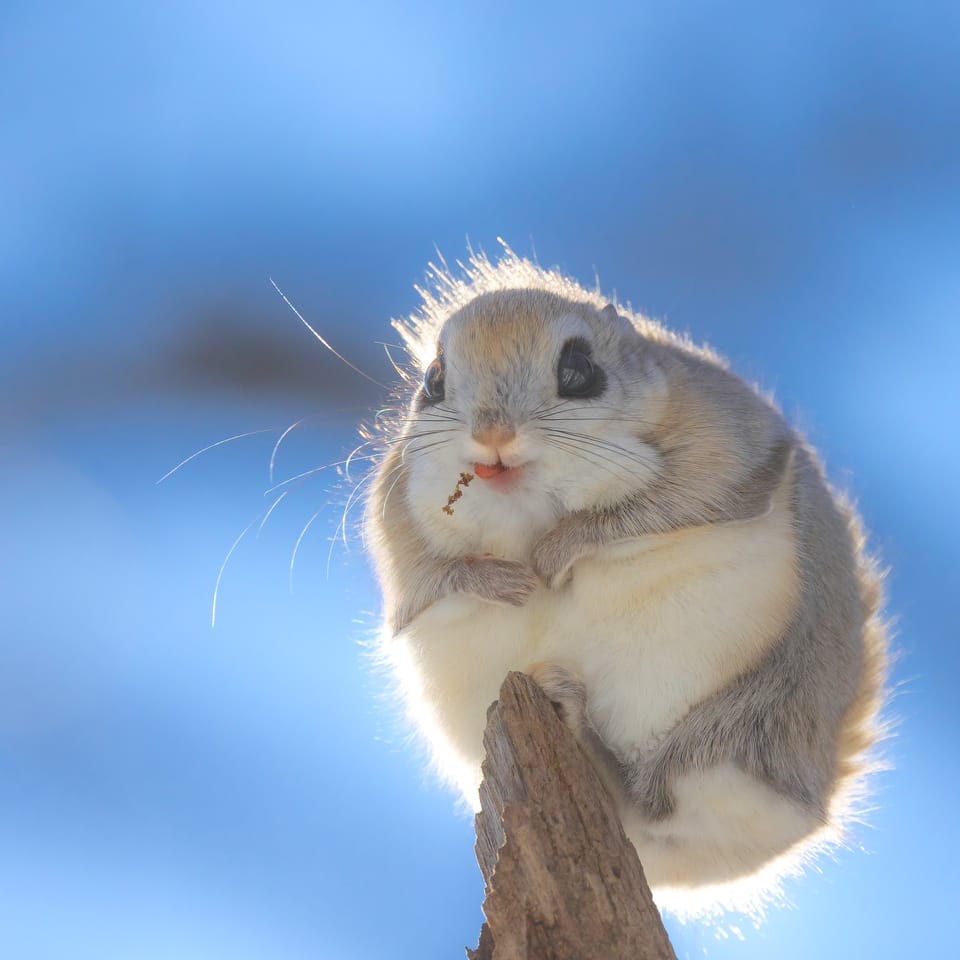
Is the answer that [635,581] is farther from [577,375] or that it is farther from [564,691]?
[577,375]

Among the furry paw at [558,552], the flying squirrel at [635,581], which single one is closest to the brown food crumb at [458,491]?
the flying squirrel at [635,581]

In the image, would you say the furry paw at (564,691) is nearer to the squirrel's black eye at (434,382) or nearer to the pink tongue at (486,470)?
the pink tongue at (486,470)

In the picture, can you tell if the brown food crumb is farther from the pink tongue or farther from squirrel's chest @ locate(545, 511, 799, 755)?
squirrel's chest @ locate(545, 511, 799, 755)

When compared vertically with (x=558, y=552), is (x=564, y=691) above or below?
below

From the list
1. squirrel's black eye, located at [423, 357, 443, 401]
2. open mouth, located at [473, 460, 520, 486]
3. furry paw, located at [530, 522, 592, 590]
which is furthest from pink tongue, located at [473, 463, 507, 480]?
squirrel's black eye, located at [423, 357, 443, 401]

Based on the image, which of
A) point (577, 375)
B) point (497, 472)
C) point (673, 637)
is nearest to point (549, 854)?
point (673, 637)
